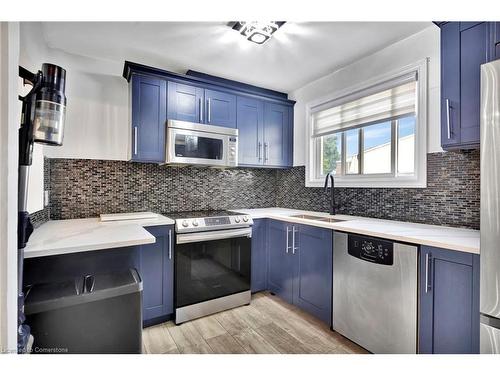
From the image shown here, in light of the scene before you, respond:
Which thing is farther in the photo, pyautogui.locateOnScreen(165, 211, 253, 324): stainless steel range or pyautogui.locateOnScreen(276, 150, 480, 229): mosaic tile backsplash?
pyautogui.locateOnScreen(165, 211, 253, 324): stainless steel range

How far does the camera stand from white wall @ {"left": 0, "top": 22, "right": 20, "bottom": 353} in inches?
26.9

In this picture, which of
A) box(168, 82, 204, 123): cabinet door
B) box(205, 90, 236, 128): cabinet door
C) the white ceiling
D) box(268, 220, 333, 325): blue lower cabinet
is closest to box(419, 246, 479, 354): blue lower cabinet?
box(268, 220, 333, 325): blue lower cabinet

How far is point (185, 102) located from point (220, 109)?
38 cm

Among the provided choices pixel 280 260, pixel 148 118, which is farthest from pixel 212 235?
pixel 148 118

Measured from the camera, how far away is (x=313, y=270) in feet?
6.88

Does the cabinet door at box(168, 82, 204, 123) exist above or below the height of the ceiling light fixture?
below

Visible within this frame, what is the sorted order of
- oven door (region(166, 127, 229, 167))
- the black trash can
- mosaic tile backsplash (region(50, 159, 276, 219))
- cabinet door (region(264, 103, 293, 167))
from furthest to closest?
cabinet door (region(264, 103, 293, 167)), oven door (region(166, 127, 229, 167)), mosaic tile backsplash (region(50, 159, 276, 219)), the black trash can

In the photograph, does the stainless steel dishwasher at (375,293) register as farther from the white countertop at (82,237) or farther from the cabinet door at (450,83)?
the white countertop at (82,237)

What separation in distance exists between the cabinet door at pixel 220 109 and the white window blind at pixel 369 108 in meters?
0.98

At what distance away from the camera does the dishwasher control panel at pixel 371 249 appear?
153 cm

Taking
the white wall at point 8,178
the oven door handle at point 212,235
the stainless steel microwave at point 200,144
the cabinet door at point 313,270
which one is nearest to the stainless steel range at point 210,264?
the oven door handle at point 212,235

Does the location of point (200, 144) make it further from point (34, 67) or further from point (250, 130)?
point (34, 67)

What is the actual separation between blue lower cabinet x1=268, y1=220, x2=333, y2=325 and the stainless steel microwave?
2.85ft

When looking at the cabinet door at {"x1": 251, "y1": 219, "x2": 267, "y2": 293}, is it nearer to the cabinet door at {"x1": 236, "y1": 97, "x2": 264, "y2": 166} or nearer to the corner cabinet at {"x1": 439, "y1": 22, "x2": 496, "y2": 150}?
the cabinet door at {"x1": 236, "y1": 97, "x2": 264, "y2": 166}
